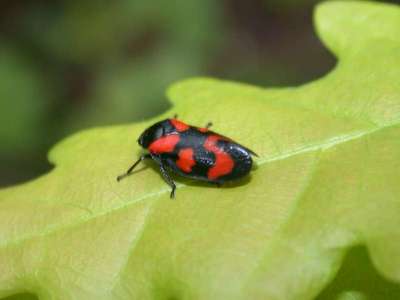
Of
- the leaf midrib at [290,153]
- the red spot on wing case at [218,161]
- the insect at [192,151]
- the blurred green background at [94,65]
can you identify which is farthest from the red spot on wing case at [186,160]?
the blurred green background at [94,65]

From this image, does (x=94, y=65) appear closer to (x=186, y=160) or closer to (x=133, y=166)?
(x=186, y=160)

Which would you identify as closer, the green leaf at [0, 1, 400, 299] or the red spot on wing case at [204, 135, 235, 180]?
the green leaf at [0, 1, 400, 299]

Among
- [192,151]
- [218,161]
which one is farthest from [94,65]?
[218,161]

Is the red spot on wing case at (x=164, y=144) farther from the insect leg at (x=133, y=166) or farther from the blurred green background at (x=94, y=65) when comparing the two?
the blurred green background at (x=94, y=65)

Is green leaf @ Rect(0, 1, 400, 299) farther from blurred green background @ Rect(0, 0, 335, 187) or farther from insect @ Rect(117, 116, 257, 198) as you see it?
blurred green background @ Rect(0, 0, 335, 187)

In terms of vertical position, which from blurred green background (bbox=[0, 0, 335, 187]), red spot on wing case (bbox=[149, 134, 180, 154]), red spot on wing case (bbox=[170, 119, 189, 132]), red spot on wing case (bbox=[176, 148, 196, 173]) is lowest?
blurred green background (bbox=[0, 0, 335, 187])

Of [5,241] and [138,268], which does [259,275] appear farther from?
[5,241]

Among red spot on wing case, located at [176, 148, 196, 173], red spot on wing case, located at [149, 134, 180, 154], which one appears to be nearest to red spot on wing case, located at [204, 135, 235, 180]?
red spot on wing case, located at [176, 148, 196, 173]
